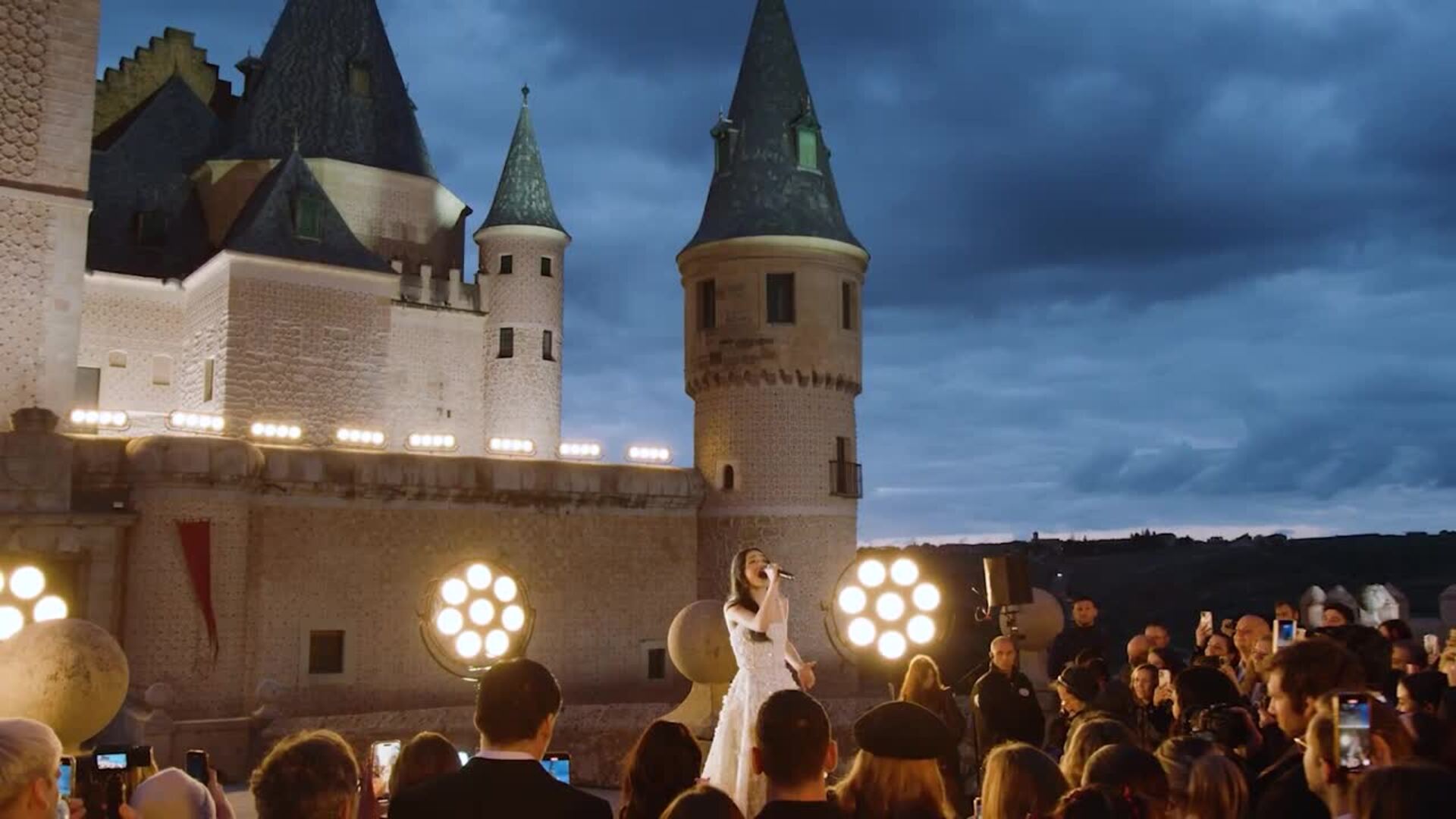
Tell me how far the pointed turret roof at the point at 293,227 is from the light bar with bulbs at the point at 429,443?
23.9ft

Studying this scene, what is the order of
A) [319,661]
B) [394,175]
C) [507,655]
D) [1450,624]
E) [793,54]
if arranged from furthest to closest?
1. [394,175]
2. [793,54]
3. [319,661]
4. [1450,624]
5. [507,655]

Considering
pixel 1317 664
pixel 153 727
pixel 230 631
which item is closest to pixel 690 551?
pixel 230 631

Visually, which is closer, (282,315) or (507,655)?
(507,655)

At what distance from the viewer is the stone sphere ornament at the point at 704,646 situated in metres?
12.2

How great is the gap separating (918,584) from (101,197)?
27.5m

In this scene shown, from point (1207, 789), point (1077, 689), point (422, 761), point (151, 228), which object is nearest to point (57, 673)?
point (422, 761)

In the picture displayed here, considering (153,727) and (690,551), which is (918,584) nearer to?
(153,727)

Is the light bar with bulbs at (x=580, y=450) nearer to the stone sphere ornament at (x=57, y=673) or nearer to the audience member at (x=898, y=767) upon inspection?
the stone sphere ornament at (x=57, y=673)

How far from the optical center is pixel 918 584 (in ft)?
29.9

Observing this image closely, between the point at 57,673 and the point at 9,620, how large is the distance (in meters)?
2.49

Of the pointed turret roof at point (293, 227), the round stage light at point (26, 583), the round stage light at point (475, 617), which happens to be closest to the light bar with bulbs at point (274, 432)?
the pointed turret roof at point (293, 227)

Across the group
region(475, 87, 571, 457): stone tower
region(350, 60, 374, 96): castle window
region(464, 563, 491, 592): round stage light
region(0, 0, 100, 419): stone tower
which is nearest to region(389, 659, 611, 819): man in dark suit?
region(464, 563, 491, 592): round stage light

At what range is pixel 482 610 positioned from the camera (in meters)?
8.76

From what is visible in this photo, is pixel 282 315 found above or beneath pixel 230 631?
above
